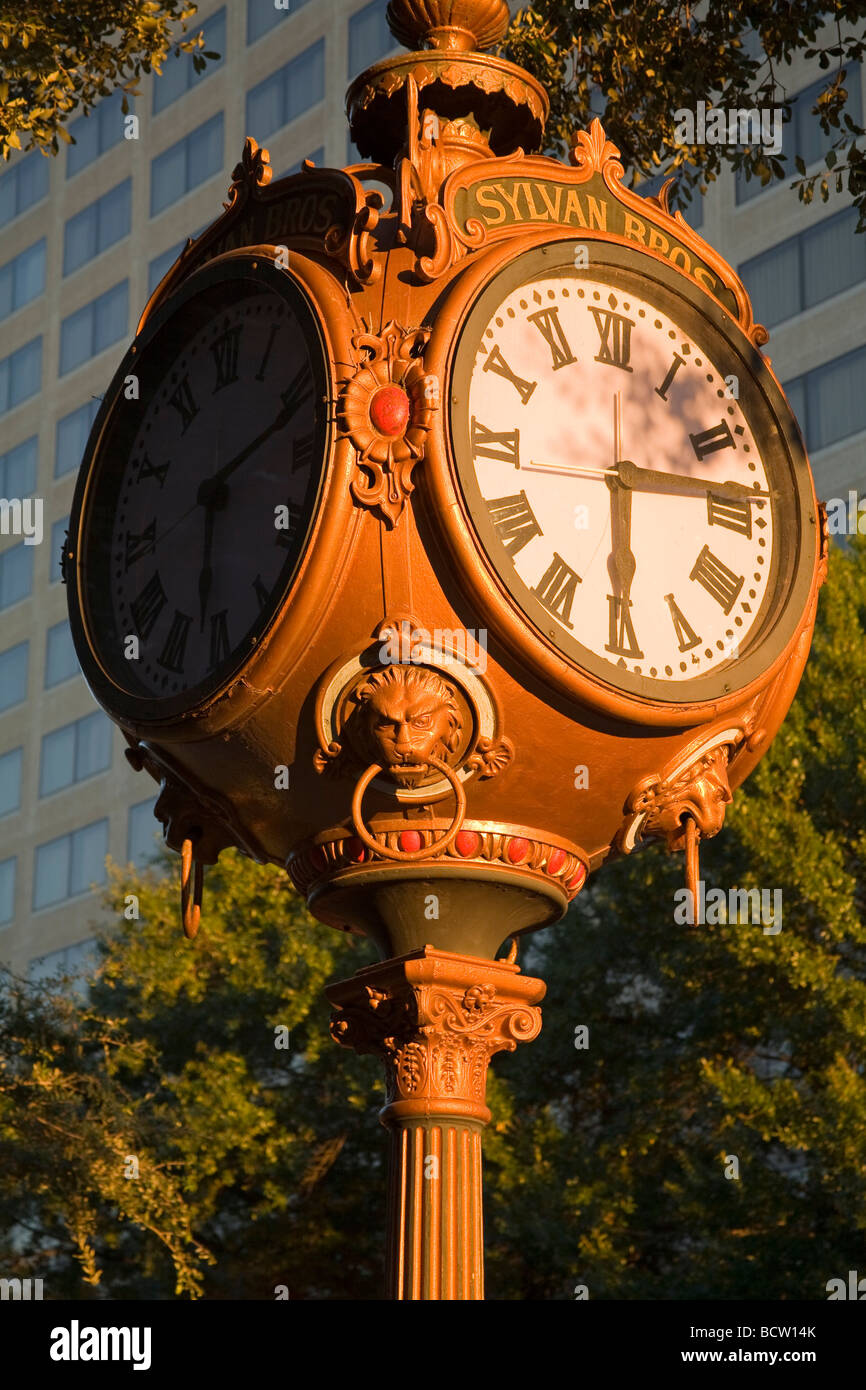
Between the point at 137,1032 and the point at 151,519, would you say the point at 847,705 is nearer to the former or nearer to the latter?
the point at 137,1032

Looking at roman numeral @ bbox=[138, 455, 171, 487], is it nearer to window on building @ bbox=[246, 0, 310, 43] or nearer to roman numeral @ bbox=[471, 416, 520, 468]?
roman numeral @ bbox=[471, 416, 520, 468]

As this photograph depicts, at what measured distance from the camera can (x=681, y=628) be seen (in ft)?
15.5

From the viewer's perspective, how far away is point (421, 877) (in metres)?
4.62

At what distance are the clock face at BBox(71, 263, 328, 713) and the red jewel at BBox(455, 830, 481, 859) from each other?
64 cm

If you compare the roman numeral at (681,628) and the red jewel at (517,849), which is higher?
the roman numeral at (681,628)

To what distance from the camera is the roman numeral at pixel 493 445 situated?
458 centimetres

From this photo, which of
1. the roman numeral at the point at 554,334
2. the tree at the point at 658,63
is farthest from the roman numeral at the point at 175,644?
the tree at the point at 658,63

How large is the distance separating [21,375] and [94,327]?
4.76 meters

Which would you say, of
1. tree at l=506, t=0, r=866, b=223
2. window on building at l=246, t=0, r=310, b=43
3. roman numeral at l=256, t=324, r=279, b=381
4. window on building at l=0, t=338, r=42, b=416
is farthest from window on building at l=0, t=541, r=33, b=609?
roman numeral at l=256, t=324, r=279, b=381

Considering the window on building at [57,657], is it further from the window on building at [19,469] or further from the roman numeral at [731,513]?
the roman numeral at [731,513]

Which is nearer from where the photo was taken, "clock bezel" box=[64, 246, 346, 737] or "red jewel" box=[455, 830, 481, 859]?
"clock bezel" box=[64, 246, 346, 737]

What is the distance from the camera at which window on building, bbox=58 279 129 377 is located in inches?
2222

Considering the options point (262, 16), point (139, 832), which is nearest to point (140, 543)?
point (139, 832)

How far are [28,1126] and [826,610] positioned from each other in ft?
28.6
